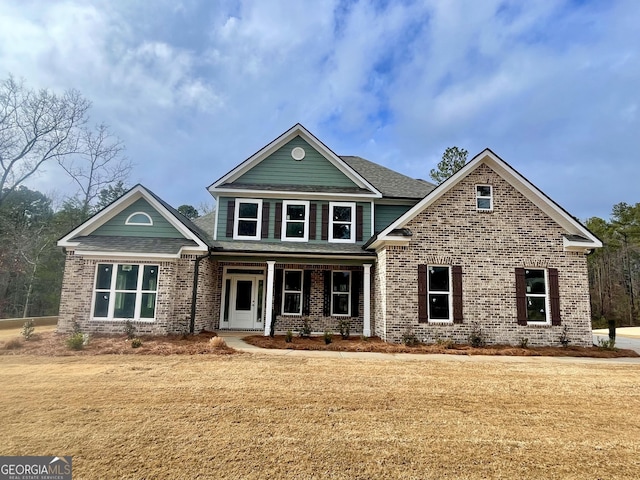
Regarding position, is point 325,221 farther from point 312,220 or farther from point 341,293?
point 341,293

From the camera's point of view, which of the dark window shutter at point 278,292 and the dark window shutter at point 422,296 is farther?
the dark window shutter at point 278,292

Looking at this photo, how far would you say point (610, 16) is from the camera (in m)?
9.79

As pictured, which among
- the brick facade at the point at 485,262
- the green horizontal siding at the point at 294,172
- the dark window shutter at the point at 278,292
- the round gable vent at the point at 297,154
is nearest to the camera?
the brick facade at the point at 485,262

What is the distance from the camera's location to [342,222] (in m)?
14.7

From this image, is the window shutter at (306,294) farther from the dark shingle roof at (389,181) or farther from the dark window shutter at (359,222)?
the dark shingle roof at (389,181)

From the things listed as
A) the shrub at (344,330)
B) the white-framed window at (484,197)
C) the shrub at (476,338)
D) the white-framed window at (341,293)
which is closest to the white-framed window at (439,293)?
the shrub at (476,338)

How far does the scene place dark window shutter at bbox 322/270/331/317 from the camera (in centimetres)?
1402

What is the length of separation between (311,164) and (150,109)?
9.11 metres

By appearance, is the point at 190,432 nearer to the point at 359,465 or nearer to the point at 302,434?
the point at 302,434

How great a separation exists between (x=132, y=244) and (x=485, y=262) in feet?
39.7

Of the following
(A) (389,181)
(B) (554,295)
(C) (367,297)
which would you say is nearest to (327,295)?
(C) (367,297)

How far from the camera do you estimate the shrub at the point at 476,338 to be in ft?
37.0

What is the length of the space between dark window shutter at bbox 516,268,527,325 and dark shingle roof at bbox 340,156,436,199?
5.17 m

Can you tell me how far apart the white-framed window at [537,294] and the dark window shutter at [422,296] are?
337cm
